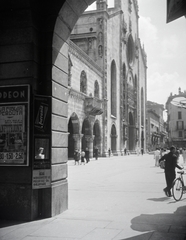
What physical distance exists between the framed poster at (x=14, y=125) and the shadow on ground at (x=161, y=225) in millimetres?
2608

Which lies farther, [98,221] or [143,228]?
[98,221]

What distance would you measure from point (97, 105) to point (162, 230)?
94.4 feet

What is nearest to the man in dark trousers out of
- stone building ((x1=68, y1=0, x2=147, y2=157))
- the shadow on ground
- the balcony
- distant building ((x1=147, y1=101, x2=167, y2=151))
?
the shadow on ground

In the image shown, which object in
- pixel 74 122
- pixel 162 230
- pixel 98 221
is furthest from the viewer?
pixel 74 122

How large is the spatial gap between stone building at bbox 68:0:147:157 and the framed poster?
71.9ft

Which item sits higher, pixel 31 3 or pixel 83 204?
pixel 31 3

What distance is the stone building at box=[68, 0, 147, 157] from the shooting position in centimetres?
3173

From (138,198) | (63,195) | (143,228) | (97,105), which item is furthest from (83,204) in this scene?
(97,105)

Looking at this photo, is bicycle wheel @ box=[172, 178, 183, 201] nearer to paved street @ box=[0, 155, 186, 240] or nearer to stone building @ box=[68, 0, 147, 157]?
paved street @ box=[0, 155, 186, 240]

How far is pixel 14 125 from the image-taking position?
687cm

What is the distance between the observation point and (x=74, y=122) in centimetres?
3123

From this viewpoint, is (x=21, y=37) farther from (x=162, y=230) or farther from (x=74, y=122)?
(x=74, y=122)

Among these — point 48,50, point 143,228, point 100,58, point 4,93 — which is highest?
point 100,58

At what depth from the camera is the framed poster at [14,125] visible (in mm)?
6777
